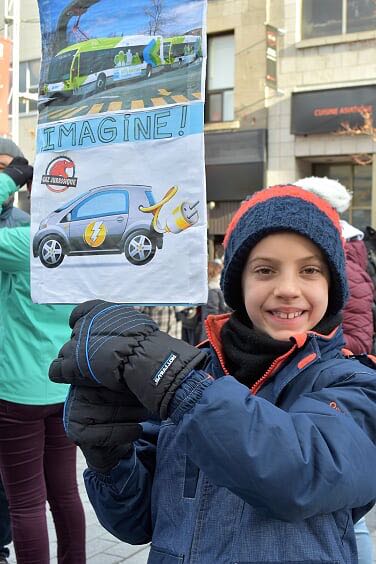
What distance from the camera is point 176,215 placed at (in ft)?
6.19

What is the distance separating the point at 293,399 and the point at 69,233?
859 mm

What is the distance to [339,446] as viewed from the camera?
4.31 feet

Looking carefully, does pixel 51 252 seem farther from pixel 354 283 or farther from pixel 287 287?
pixel 354 283

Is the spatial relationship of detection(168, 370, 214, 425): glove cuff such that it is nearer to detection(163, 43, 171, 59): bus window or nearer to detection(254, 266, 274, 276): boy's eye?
detection(254, 266, 274, 276): boy's eye

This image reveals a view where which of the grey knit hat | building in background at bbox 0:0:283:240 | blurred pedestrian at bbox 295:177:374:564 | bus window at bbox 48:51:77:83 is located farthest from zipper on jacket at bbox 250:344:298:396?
building in background at bbox 0:0:283:240

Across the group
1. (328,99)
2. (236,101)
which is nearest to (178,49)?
(328,99)

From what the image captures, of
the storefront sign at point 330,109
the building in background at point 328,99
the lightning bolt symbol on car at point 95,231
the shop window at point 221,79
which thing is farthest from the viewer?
the shop window at point 221,79

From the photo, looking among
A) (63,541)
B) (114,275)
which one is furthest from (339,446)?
(63,541)

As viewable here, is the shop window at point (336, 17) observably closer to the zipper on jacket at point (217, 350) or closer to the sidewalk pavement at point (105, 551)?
the sidewalk pavement at point (105, 551)

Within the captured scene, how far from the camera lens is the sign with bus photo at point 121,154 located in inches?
73.6

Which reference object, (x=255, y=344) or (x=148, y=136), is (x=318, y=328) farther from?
(x=148, y=136)

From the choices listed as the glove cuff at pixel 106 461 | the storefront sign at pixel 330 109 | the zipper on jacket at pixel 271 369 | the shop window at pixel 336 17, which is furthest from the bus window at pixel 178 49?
the shop window at pixel 336 17

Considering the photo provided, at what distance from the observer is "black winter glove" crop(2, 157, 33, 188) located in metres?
3.23

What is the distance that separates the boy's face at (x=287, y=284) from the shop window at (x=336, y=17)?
17.3 metres
